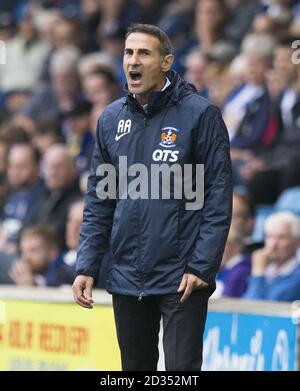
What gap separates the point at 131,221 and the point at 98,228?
0.85ft

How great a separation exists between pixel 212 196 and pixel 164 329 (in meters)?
0.64

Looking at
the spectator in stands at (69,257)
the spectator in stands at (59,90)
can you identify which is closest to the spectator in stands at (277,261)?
the spectator in stands at (69,257)

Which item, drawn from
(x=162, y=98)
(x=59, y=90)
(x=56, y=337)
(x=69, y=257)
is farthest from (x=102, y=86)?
(x=162, y=98)

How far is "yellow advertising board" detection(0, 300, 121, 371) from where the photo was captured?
770 cm

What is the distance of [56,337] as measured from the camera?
320 inches

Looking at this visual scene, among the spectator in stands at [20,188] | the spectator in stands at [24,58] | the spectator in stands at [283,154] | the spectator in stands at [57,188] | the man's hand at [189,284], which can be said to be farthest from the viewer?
the spectator in stands at [24,58]

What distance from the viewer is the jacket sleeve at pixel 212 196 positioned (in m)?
4.88

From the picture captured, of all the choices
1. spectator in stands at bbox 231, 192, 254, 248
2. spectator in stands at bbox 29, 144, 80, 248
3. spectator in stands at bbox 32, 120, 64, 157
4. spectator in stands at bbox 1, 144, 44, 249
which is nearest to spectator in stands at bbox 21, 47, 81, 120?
spectator in stands at bbox 32, 120, 64, 157

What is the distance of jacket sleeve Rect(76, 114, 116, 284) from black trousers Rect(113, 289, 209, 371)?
21 centimetres

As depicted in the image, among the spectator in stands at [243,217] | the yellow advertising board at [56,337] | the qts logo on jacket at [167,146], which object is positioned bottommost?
the yellow advertising board at [56,337]

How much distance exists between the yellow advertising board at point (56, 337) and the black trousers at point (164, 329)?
237 centimetres

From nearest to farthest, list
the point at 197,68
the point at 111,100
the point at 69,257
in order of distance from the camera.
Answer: the point at 69,257, the point at 197,68, the point at 111,100

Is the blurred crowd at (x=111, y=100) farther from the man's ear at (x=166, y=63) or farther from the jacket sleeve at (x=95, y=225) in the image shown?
the man's ear at (x=166, y=63)

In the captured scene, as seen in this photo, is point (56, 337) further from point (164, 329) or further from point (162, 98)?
point (162, 98)
